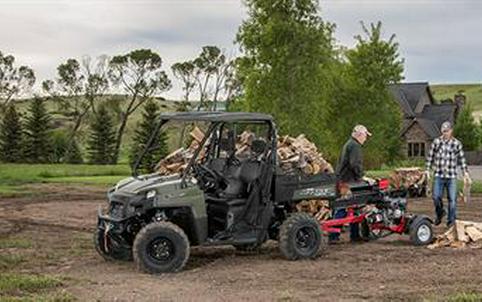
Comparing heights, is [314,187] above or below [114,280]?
above

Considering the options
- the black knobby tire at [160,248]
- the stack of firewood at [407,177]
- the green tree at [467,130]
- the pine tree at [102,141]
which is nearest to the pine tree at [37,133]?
the pine tree at [102,141]

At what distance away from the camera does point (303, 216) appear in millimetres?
11938

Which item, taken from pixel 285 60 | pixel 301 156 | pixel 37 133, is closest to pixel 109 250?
pixel 301 156

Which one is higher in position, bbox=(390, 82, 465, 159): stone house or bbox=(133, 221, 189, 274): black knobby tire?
bbox=(390, 82, 465, 159): stone house

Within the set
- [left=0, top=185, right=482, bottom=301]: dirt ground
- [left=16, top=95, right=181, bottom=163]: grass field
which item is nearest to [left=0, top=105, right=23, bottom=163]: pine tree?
[left=16, top=95, right=181, bottom=163]: grass field

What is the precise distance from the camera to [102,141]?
216 ft

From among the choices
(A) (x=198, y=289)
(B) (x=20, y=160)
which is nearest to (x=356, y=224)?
(A) (x=198, y=289)

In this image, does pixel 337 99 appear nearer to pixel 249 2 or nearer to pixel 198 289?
pixel 249 2

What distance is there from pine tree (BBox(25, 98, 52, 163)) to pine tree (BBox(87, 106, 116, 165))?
392 cm

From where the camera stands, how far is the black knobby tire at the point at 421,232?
13078 millimetres

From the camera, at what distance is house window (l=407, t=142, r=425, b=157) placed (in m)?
76.2

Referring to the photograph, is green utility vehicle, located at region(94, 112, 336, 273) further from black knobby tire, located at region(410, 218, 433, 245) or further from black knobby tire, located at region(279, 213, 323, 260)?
black knobby tire, located at region(410, 218, 433, 245)

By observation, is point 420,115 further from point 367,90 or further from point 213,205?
point 213,205

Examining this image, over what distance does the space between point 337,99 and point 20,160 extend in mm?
27596
